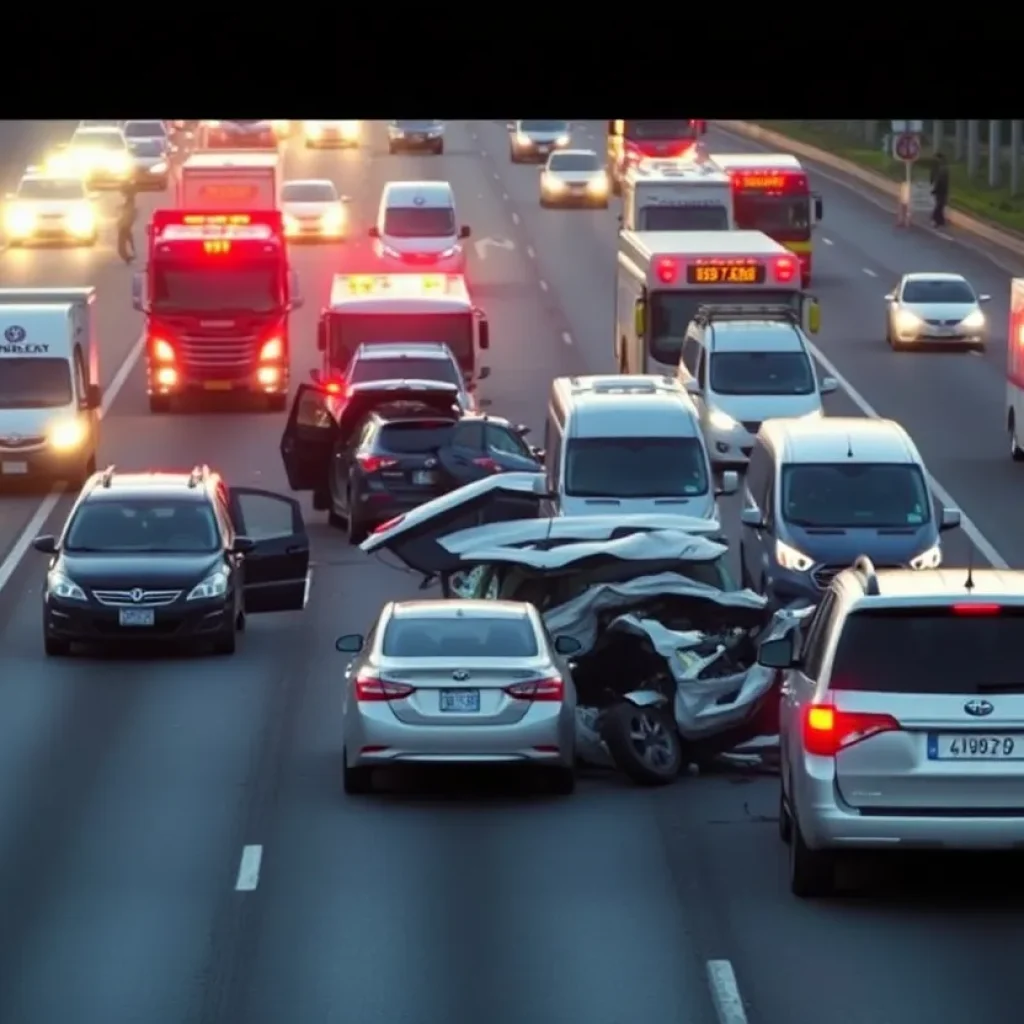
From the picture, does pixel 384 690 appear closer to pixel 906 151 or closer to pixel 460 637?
pixel 460 637

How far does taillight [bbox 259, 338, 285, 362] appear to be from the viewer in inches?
1932

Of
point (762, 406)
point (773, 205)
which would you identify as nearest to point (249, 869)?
point (762, 406)

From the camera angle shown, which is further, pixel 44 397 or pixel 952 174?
pixel 952 174

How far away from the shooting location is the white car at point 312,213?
73.2m

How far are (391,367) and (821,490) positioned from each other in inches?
431

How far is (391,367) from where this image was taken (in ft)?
135

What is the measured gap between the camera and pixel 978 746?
18766 mm

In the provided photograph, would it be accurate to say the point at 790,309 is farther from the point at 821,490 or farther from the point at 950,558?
the point at 821,490

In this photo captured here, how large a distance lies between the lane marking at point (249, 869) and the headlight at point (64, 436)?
19819 mm

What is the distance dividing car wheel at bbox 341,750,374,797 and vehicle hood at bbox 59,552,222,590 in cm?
638

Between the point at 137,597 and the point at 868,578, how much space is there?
12.2 metres

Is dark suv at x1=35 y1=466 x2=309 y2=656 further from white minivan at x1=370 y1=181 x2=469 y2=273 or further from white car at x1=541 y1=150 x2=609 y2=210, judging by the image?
white car at x1=541 y1=150 x2=609 y2=210

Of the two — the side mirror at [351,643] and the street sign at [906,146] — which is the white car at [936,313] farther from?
the side mirror at [351,643]
